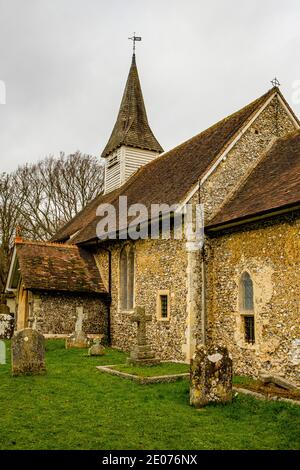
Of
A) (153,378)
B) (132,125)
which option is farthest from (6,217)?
(153,378)

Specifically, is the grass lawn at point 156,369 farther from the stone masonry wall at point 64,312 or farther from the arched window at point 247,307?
the stone masonry wall at point 64,312

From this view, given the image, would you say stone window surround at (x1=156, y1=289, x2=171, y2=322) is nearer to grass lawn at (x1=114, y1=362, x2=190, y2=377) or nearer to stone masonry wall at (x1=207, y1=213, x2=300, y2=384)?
stone masonry wall at (x1=207, y1=213, x2=300, y2=384)

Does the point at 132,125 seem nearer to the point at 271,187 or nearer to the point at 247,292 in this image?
the point at 271,187

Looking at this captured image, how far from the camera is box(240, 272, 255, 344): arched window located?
11.3 meters

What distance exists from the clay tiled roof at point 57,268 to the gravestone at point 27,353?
17.6ft

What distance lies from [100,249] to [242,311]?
8.47 metres

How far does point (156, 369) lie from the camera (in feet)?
36.7

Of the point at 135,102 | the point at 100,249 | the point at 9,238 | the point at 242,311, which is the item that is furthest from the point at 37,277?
the point at 9,238

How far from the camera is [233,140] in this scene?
13938mm

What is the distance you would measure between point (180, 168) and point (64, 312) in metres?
6.91

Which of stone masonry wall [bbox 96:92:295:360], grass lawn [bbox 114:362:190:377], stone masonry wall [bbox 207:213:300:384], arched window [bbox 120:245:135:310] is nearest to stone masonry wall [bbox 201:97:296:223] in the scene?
stone masonry wall [bbox 96:92:295:360]

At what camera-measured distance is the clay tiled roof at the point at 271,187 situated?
10570 mm

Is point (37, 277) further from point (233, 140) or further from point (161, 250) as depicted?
point (233, 140)

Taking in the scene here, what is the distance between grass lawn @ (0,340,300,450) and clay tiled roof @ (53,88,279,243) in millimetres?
6099
